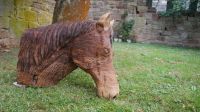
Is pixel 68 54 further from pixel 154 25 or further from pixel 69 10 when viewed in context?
pixel 154 25

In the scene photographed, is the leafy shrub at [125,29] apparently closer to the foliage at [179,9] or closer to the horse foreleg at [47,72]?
the foliage at [179,9]

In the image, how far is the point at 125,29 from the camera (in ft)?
42.9

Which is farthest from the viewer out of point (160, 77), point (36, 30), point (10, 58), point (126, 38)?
point (126, 38)

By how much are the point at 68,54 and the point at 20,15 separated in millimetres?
4035

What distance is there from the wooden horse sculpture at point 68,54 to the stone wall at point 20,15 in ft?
11.5

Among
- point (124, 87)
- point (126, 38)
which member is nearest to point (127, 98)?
point (124, 87)

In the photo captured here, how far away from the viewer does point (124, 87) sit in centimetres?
460

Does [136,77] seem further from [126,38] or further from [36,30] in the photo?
[126,38]

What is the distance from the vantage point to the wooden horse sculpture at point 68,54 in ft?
13.2

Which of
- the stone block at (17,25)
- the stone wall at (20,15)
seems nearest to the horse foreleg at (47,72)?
the stone wall at (20,15)

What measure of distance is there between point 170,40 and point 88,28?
9.89m

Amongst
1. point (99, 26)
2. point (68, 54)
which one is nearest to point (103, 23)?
point (99, 26)

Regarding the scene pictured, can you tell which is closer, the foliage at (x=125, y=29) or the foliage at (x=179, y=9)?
the foliage at (x=125, y=29)

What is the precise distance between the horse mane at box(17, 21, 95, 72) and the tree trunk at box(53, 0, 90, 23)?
3.92 ft
